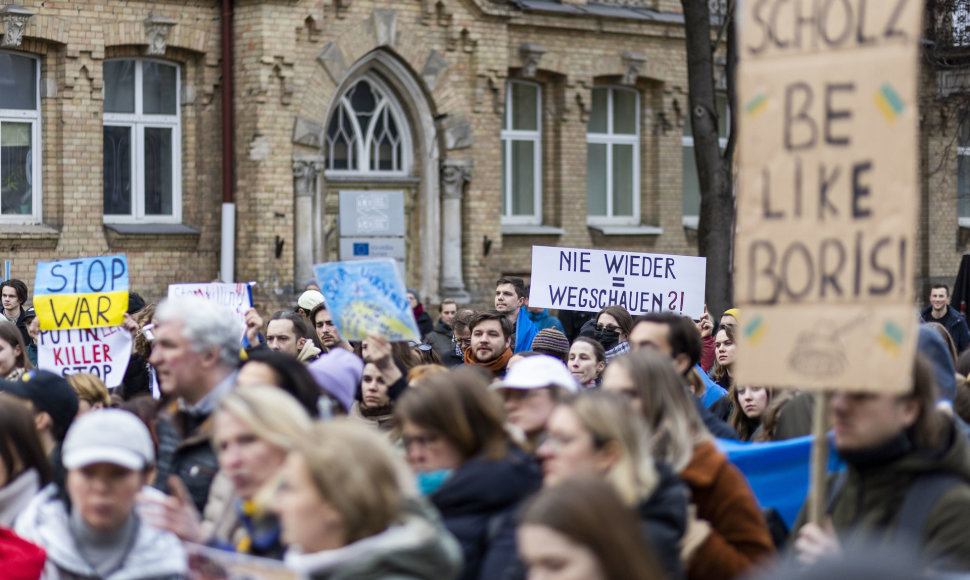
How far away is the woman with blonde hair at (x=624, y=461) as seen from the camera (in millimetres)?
4195

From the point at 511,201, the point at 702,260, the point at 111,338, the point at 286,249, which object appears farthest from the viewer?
the point at 511,201

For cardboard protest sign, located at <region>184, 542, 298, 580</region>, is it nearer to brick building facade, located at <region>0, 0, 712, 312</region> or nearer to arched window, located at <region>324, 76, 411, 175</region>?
brick building facade, located at <region>0, 0, 712, 312</region>

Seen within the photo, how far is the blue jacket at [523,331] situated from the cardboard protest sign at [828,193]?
26.5ft

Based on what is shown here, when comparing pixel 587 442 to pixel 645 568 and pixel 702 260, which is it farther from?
pixel 702 260

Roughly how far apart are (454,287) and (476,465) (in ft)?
→ 57.8

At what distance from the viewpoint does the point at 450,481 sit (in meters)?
4.43

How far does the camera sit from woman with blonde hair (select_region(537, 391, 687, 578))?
420 centimetres

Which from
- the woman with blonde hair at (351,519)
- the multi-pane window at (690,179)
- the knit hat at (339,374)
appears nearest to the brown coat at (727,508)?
the woman with blonde hair at (351,519)

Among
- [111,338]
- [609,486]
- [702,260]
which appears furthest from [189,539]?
[702,260]

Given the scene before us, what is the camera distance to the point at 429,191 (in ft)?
72.4

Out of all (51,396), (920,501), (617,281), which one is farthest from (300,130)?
(920,501)

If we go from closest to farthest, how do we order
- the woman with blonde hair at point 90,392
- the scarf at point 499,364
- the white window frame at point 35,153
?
the woman with blonde hair at point 90,392 → the scarf at point 499,364 → the white window frame at point 35,153

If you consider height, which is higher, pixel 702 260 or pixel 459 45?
pixel 459 45

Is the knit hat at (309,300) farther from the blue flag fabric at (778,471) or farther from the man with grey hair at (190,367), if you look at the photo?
the man with grey hair at (190,367)
